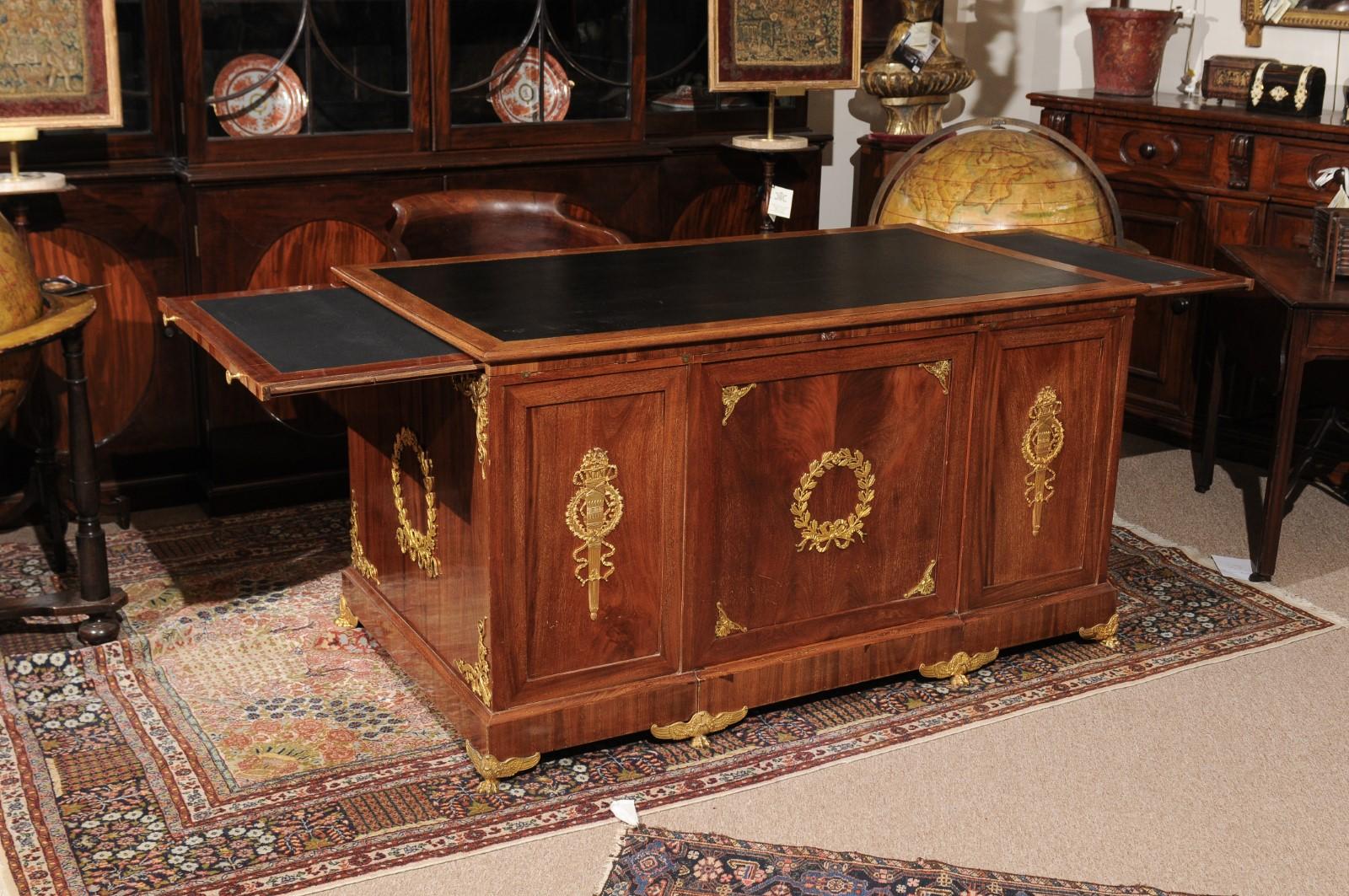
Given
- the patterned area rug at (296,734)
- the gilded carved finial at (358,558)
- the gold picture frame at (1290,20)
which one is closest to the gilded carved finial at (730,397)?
the patterned area rug at (296,734)

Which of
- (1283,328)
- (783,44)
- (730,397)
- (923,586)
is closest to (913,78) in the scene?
(783,44)

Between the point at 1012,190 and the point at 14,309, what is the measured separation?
118 inches

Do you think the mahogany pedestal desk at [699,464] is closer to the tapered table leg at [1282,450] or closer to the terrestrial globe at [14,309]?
the terrestrial globe at [14,309]

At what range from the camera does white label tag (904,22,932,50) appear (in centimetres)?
630

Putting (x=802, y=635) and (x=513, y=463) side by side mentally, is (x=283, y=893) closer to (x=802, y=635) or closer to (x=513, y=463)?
(x=513, y=463)

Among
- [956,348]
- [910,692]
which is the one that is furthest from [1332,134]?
[910,692]

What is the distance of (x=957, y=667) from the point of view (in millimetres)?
4094

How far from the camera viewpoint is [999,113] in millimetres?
7441

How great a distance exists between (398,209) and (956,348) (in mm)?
1841

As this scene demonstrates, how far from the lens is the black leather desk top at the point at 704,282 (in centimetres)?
362

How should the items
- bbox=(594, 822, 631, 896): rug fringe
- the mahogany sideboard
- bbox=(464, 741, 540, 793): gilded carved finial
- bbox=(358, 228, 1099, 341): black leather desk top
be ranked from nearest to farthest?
bbox=(594, 822, 631, 896): rug fringe
bbox=(464, 741, 540, 793): gilded carved finial
bbox=(358, 228, 1099, 341): black leather desk top
the mahogany sideboard

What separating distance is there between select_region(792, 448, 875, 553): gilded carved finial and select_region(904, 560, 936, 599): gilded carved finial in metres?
0.23

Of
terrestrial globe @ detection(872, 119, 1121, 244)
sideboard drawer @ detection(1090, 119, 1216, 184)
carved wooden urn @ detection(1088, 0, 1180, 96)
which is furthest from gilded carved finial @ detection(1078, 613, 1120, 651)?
carved wooden urn @ detection(1088, 0, 1180, 96)

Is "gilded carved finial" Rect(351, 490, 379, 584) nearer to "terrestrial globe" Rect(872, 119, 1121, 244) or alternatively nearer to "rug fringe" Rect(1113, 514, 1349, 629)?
"terrestrial globe" Rect(872, 119, 1121, 244)
